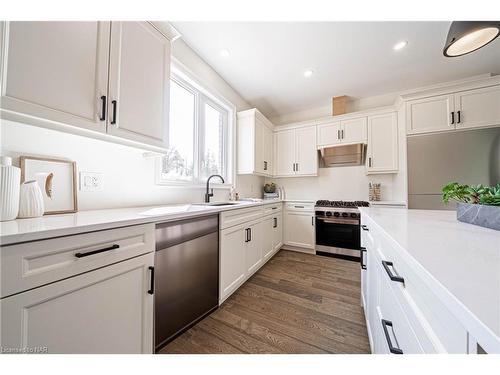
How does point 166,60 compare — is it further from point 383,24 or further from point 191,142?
point 383,24

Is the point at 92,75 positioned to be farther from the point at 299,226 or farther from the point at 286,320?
the point at 299,226

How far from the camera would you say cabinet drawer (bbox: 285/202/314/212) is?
3139 millimetres

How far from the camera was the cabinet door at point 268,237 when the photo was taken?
2.55 meters

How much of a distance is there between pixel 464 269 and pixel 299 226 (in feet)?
9.42

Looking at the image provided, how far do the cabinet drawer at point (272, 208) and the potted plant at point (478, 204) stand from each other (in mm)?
1842

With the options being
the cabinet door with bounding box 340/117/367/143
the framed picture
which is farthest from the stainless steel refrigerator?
the framed picture

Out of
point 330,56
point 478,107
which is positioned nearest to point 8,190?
point 330,56

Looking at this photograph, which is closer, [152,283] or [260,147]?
[152,283]

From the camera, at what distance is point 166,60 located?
1477 mm

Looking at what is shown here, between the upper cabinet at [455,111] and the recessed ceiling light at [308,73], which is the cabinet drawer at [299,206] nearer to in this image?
the upper cabinet at [455,111]

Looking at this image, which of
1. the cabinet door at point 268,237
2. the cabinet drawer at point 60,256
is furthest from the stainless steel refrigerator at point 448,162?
the cabinet drawer at point 60,256

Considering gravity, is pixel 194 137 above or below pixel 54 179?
above

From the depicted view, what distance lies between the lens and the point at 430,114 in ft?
7.84
